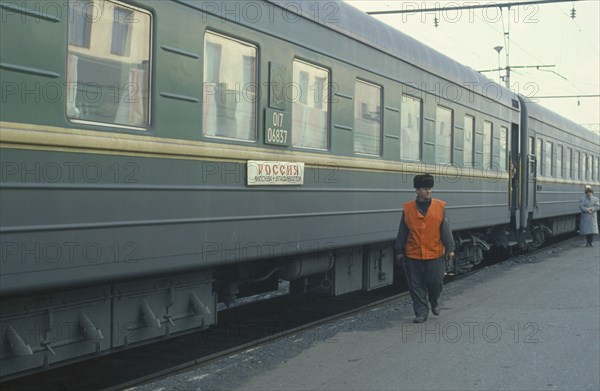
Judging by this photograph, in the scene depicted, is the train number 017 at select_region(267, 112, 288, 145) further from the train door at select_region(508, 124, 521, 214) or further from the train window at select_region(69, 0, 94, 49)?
the train door at select_region(508, 124, 521, 214)

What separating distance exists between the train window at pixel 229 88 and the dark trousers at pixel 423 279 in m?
2.80

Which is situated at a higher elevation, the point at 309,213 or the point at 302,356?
the point at 309,213

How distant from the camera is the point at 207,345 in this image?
23.4ft

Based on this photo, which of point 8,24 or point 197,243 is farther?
point 197,243

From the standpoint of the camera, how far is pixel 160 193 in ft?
Answer: 16.6

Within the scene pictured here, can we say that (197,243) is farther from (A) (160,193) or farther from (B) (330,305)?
(B) (330,305)

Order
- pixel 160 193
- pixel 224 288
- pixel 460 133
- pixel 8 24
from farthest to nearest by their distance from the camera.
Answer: pixel 460 133 → pixel 224 288 → pixel 160 193 → pixel 8 24

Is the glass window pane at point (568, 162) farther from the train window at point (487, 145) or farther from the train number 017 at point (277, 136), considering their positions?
the train number 017 at point (277, 136)

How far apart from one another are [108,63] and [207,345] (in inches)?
132

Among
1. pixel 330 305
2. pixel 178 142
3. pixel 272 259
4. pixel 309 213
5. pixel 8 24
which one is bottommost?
pixel 330 305

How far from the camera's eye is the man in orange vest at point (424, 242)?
779cm

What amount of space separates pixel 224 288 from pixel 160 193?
6.00ft

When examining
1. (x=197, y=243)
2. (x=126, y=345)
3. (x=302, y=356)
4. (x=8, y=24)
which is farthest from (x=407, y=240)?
(x=8, y=24)

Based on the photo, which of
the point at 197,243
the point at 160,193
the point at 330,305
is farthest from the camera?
the point at 330,305
